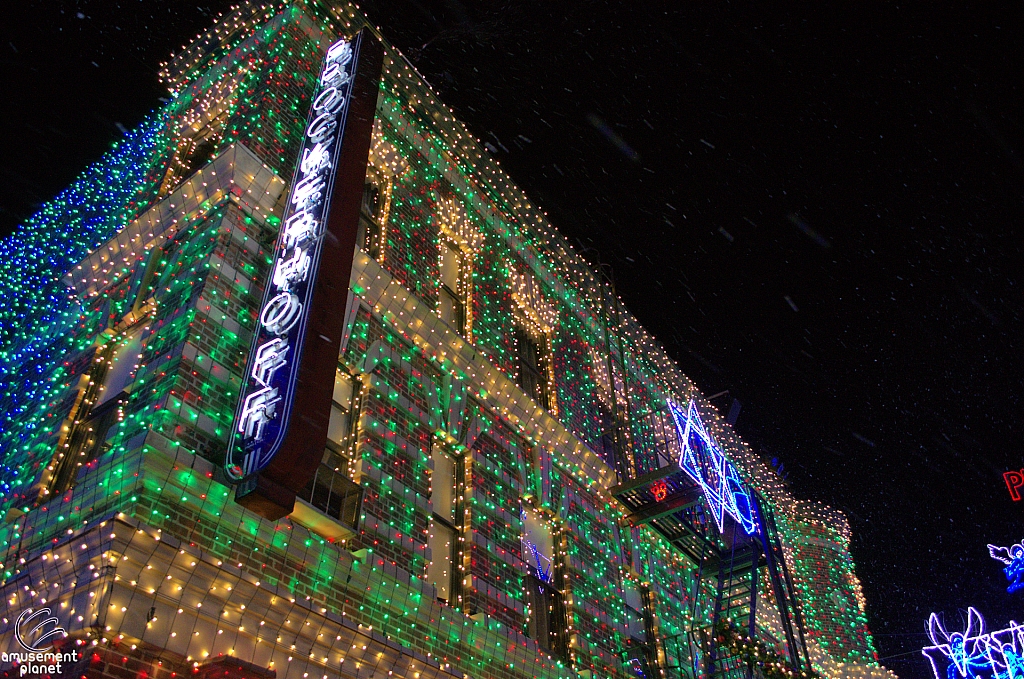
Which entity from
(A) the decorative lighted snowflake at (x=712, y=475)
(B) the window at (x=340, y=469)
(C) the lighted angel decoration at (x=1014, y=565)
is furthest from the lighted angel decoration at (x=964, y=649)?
(B) the window at (x=340, y=469)

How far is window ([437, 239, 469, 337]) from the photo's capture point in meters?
14.0

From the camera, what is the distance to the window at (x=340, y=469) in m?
8.47

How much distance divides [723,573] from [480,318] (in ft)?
26.5

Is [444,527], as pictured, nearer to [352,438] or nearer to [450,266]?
[352,438]

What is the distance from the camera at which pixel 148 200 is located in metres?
12.0

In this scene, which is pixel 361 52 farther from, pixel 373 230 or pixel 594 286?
pixel 594 286

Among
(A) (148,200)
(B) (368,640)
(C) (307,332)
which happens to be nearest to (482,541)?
(B) (368,640)

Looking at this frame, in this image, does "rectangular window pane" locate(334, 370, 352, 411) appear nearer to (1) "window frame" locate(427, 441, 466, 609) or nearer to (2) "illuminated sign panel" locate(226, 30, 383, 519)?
(1) "window frame" locate(427, 441, 466, 609)

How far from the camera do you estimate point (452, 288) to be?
14.7 meters

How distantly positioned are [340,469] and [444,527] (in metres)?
2.17

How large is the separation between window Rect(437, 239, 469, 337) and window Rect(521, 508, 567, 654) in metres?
3.83

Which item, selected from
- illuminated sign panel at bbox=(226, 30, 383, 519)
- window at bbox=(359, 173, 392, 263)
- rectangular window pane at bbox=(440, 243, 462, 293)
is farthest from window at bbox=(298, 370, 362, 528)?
rectangular window pane at bbox=(440, 243, 462, 293)

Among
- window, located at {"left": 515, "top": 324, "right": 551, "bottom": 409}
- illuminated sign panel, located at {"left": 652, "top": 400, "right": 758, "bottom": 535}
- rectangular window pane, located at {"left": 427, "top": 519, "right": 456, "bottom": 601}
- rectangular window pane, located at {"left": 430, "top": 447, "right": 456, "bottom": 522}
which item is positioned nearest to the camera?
rectangular window pane, located at {"left": 427, "top": 519, "right": 456, "bottom": 601}

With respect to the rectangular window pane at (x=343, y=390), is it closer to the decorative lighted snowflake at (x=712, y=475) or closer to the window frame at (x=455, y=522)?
the window frame at (x=455, y=522)
